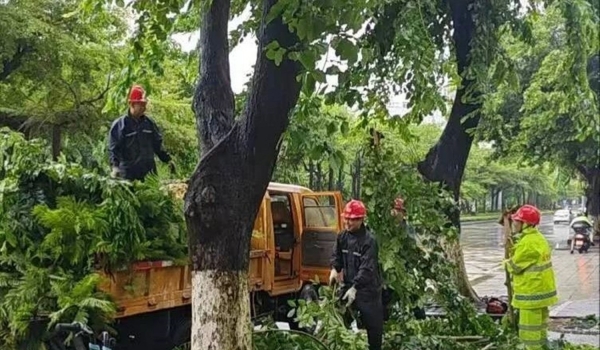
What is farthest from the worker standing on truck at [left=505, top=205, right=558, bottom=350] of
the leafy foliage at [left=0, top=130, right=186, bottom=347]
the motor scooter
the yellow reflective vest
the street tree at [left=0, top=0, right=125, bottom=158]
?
the motor scooter

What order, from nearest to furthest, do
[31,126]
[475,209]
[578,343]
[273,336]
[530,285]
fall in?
[273,336], [530,285], [578,343], [31,126], [475,209]

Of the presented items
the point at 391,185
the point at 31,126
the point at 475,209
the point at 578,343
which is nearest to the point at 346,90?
the point at 391,185

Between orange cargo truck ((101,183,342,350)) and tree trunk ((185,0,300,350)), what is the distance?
1.15 metres

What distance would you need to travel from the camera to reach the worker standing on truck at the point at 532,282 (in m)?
7.24

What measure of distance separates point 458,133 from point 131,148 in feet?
18.2

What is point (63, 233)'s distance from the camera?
18.8ft

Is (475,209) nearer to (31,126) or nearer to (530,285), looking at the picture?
(31,126)

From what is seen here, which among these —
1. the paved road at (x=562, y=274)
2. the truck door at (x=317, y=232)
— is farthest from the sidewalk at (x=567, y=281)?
the truck door at (x=317, y=232)

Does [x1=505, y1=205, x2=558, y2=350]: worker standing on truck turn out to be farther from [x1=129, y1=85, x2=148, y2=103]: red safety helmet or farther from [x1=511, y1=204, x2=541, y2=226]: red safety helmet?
[x1=129, y1=85, x2=148, y2=103]: red safety helmet

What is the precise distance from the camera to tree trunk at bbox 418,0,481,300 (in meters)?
10.6

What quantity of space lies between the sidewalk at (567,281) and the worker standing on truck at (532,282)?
3.01 metres

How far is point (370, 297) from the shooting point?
6691 millimetres

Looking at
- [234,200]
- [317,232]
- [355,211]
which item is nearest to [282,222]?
[317,232]

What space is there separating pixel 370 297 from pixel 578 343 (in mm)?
3668
